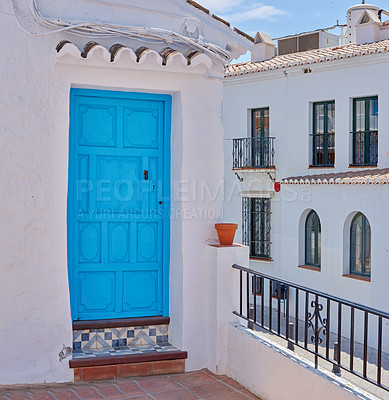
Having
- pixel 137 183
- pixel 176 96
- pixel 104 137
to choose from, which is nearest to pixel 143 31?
pixel 176 96

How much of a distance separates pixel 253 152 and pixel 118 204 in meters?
12.1

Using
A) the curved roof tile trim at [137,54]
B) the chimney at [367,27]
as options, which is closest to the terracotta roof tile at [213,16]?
the curved roof tile trim at [137,54]

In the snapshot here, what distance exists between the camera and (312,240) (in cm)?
1566

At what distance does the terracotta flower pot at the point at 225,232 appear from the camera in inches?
214

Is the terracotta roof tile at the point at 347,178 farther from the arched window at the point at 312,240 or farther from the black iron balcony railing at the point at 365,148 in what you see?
the arched window at the point at 312,240

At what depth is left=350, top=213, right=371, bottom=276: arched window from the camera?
542 inches

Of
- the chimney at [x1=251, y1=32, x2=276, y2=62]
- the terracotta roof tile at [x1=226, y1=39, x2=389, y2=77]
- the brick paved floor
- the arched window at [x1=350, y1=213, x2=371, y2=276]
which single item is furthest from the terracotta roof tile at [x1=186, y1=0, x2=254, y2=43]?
the chimney at [x1=251, y1=32, x2=276, y2=62]

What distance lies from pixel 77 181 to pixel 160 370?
6.54 feet

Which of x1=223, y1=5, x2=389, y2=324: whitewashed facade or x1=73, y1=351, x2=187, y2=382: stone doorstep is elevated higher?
x1=223, y1=5, x2=389, y2=324: whitewashed facade

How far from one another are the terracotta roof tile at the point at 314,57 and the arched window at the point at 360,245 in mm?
4115

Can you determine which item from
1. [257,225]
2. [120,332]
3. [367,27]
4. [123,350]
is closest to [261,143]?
[257,225]

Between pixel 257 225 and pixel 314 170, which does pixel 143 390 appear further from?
pixel 257 225

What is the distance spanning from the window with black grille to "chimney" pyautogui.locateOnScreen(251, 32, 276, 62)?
4.89 meters

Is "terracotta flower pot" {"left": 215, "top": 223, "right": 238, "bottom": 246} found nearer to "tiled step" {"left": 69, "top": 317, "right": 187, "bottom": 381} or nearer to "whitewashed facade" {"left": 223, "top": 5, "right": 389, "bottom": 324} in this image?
"tiled step" {"left": 69, "top": 317, "right": 187, "bottom": 381}
